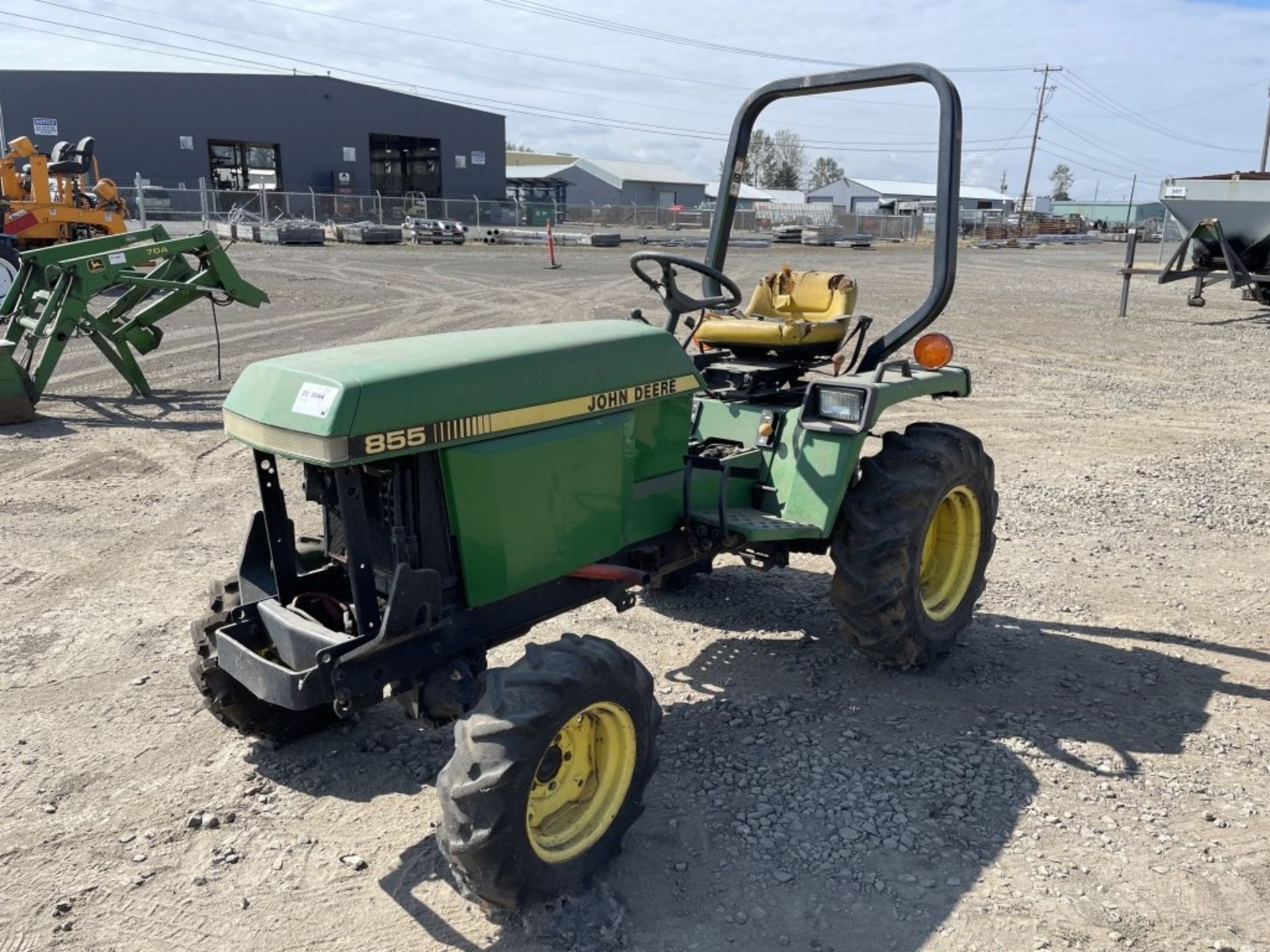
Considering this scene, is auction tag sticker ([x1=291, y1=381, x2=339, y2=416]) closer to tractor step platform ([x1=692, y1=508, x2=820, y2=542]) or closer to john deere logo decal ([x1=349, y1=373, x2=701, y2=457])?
john deere logo decal ([x1=349, y1=373, x2=701, y2=457])

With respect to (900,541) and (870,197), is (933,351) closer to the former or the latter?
(900,541)

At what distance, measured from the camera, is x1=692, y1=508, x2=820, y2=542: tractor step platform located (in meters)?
3.71

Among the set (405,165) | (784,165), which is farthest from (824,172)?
(405,165)

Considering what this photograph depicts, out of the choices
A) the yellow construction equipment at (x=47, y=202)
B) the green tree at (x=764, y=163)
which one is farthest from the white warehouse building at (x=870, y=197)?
the yellow construction equipment at (x=47, y=202)

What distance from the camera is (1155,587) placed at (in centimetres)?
516

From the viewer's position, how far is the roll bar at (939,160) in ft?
13.0

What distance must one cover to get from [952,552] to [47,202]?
17364 mm

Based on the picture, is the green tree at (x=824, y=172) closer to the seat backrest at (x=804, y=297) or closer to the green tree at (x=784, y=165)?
the green tree at (x=784, y=165)

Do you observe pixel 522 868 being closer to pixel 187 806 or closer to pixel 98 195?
pixel 187 806

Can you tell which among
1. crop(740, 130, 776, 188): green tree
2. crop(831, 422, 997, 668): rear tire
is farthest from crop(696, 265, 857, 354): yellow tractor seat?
crop(740, 130, 776, 188): green tree

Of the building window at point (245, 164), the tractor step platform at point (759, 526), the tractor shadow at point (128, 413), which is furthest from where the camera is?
the building window at point (245, 164)

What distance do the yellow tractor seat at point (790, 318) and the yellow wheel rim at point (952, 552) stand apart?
0.91 meters

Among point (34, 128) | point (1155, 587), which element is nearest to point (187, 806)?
point (1155, 587)

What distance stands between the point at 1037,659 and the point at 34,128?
43889 mm
